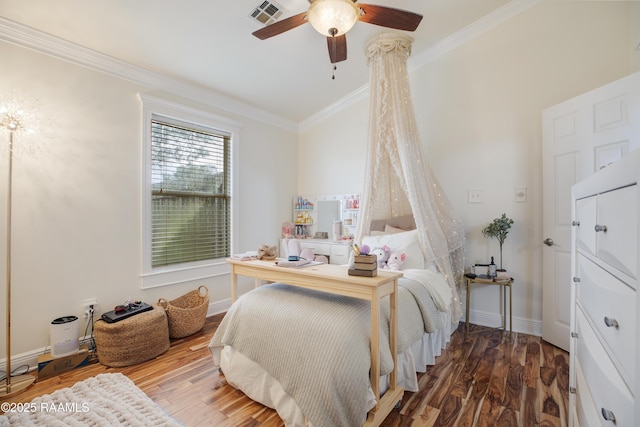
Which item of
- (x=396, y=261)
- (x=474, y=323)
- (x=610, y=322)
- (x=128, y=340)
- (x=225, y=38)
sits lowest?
(x=474, y=323)

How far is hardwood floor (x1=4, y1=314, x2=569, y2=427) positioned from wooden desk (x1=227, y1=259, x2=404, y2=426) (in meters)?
0.16

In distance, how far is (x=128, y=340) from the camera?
2.31 metres

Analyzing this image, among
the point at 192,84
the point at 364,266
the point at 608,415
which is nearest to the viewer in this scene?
the point at 608,415

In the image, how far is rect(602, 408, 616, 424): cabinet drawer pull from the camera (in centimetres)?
76

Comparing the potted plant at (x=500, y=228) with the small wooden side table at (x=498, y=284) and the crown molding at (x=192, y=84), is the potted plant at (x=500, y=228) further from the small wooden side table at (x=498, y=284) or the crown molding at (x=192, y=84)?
the crown molding at (x=192, y=84)

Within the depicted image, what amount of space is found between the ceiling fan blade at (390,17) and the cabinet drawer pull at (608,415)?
6.59ft

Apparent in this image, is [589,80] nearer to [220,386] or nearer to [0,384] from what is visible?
[220,386]

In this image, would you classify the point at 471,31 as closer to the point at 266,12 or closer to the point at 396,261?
the point at 266,12

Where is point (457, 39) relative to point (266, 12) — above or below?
above

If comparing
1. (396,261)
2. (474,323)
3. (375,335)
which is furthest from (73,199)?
(474,323)

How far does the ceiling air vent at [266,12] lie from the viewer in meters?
2.37

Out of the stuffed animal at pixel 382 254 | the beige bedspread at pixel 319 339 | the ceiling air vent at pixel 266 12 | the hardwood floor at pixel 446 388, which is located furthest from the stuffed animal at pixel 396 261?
the ceiling air vent at pixel 266 12

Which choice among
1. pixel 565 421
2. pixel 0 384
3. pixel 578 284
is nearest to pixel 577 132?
pixel 578 284

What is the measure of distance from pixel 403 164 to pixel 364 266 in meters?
1.54
